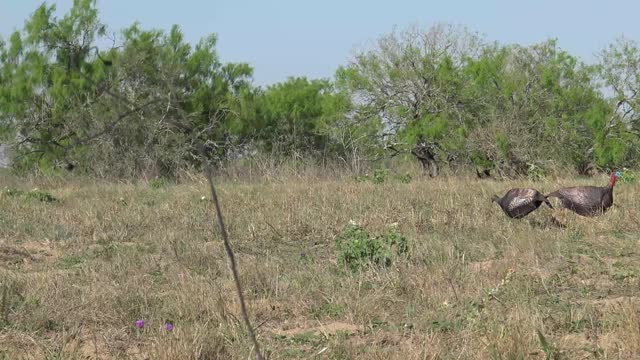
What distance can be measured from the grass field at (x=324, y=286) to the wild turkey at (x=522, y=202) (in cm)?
12

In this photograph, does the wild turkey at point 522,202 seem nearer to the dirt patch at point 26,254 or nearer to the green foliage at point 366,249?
the green foliage at point 366,249

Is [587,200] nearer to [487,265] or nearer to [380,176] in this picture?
[487,265]

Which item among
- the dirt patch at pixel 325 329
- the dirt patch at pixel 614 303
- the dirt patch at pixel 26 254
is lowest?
the dirt patch at pixel 325 329

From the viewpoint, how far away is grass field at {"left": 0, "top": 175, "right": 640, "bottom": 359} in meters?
3.09

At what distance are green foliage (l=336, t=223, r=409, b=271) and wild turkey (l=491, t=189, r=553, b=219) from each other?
4.81ft

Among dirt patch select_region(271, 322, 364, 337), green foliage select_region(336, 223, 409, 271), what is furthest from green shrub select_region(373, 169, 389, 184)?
dirt patch select_region(271, 322, 364, 337)

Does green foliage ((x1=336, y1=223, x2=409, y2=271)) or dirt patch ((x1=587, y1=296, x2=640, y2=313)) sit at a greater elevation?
green foliage ((x1=336, y1=223, x2=409, y2=271))

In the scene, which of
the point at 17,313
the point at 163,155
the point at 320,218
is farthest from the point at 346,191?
the point at 163,155

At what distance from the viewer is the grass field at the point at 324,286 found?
10.1 ft

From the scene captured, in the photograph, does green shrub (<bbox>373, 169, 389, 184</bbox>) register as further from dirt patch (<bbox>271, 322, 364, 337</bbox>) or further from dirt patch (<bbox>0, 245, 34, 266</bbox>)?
dirt patch (<bbox>271, 322, 364, 337</bbox>)

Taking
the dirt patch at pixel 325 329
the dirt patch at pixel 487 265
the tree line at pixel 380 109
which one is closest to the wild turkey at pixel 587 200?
the dirt patch at pixel 487 265

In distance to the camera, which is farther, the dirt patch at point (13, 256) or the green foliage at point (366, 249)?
the dirt patch at point (13, 256)

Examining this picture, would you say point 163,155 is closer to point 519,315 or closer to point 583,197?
point 583,197

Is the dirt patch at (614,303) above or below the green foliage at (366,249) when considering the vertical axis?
below
